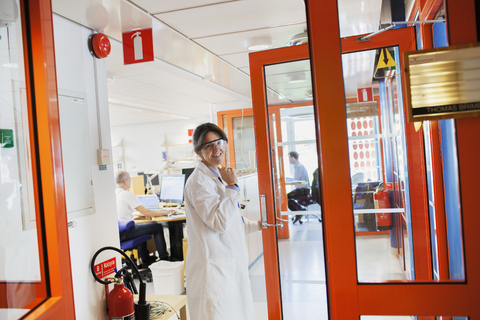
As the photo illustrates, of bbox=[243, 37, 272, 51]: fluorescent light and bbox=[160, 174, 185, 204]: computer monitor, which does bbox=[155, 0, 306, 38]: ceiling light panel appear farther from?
bbox=[160, 174, 185, 204]: computer monitor

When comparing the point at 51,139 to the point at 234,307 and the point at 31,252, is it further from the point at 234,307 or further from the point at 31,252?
the point at 234,307

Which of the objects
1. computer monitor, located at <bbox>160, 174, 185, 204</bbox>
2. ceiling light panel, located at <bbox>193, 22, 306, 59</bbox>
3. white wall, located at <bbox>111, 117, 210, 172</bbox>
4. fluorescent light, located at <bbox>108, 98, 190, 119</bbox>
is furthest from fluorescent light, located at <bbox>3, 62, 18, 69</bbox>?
white wall, located at <bbox>111, 117, 210, 172</bbox>

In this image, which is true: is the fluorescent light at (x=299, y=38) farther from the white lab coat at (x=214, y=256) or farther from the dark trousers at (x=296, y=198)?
the white lab coat at (x=214, y=256)

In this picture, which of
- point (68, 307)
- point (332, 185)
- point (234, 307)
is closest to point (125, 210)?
point (234, 307)

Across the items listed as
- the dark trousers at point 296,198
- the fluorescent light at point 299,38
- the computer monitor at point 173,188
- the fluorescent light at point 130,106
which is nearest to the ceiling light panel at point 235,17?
the fluorescent light at point 299,38

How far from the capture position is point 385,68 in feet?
6.60

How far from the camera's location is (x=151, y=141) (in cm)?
1188

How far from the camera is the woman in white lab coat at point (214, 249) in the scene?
205cm

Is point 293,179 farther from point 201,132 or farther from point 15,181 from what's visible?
point 15,181

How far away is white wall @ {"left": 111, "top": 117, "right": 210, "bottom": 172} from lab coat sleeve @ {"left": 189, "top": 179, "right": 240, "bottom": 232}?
31.0 feet

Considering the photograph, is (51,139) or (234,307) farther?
(234,307)

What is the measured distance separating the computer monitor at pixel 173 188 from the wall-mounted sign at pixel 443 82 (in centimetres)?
460

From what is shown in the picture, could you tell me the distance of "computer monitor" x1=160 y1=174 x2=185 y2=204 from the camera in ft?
18.0

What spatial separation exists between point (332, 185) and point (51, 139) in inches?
34.3
